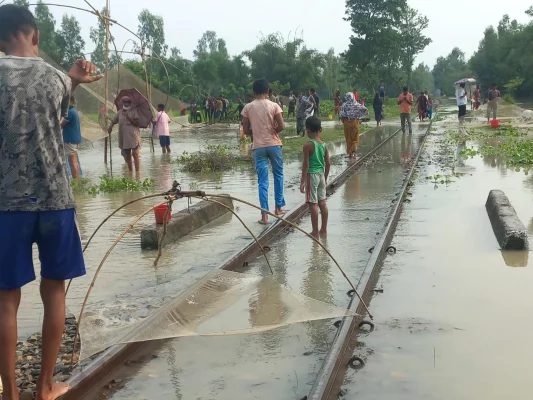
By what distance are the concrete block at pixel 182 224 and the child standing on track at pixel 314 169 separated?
165cm

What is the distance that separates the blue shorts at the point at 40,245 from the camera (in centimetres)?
333

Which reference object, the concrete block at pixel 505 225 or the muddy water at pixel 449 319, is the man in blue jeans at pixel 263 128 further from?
→ the concrete block at pixel 505 225

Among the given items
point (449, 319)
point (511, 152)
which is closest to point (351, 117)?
point (511, 152)

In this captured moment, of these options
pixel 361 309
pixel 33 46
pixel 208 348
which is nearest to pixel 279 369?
pixel 208 348

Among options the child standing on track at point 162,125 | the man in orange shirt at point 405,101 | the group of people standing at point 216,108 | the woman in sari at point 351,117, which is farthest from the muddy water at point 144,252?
the group of people standing at point 216,108

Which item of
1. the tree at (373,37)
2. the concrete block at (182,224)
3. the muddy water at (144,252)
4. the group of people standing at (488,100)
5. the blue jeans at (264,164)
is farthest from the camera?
the tree at (373,37)

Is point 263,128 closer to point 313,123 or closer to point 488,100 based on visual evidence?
point 313,123

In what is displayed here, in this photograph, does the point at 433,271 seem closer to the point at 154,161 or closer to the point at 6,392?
the point at 6,392

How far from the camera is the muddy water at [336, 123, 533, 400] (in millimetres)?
3945

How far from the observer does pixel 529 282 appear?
5.91 meters

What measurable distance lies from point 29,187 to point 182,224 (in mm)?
5178

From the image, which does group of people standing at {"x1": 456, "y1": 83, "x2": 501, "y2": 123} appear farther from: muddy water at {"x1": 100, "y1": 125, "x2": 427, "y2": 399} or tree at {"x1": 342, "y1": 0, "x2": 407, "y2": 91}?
tree at {"x1": 342, "y1": 0, "x2": 407, "y2": 91}

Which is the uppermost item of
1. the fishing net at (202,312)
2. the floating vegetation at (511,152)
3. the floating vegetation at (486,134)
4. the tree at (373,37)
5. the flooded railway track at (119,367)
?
the tree at (373,37)

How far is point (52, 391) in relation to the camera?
365cm
